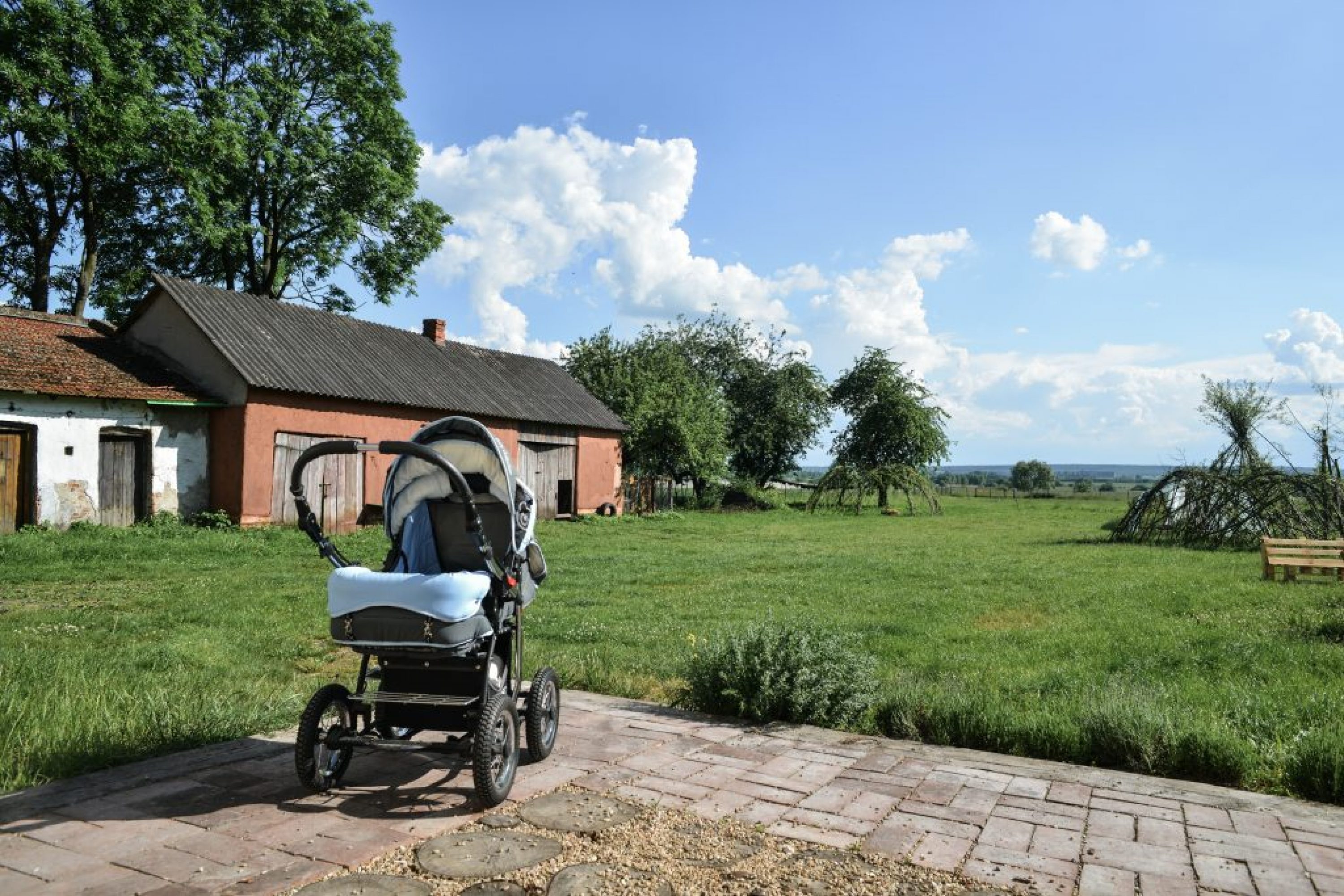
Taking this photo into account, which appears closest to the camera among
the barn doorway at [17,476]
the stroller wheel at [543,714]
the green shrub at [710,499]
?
the stroller wheel at [543,714]

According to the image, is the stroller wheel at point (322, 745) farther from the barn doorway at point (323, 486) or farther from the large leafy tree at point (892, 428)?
the large leafy tree at point (892, 428)

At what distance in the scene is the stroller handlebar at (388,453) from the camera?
4.29 m

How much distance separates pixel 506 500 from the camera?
5156mm

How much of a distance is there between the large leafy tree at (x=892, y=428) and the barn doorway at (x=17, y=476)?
36151mm

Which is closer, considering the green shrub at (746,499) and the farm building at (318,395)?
the farm building at (318,395)

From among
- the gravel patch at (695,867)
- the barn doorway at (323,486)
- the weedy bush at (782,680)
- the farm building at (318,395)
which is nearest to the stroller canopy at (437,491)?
the gravel patch at (695,867)

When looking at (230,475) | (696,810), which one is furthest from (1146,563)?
(230,475)

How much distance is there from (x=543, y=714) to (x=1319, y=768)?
13.5ft

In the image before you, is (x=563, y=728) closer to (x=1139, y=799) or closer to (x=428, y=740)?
(x=428, y=740)

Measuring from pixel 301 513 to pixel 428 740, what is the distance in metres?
1.61

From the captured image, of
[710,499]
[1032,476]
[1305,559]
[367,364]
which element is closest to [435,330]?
[367,364]

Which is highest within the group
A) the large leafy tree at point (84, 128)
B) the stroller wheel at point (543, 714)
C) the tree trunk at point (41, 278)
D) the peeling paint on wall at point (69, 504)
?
the large leafy tree at point (84, 128)

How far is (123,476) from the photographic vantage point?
18609mm

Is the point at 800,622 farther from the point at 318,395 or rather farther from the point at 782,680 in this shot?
the point at 318,395
